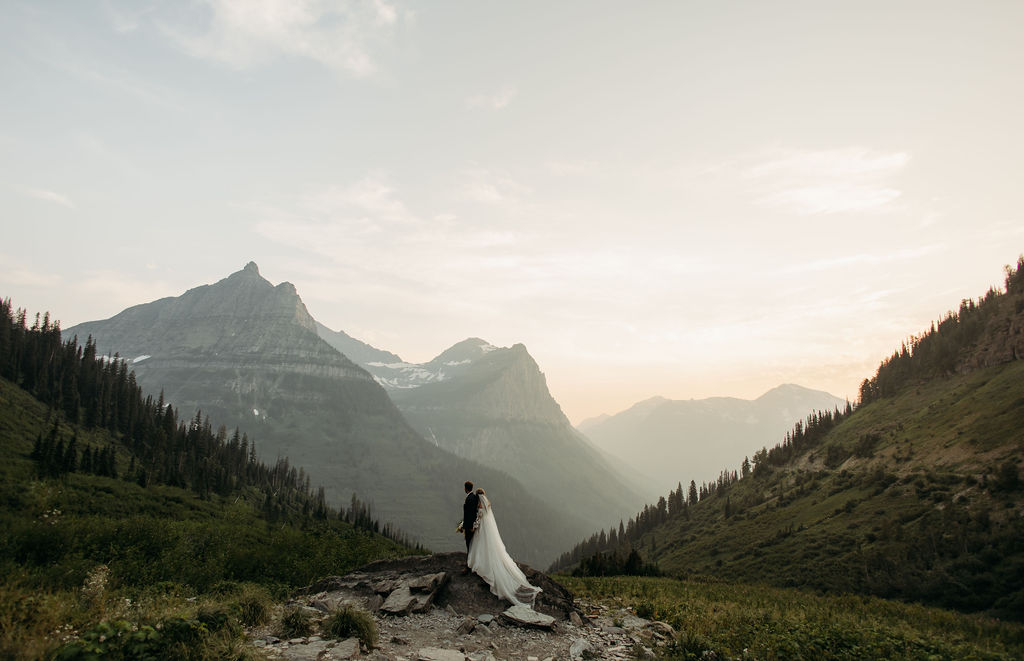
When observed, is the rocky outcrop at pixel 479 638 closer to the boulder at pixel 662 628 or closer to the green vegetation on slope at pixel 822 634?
the boulder at pixel 662 628

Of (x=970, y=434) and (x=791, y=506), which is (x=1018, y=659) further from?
(x=791, y=506)

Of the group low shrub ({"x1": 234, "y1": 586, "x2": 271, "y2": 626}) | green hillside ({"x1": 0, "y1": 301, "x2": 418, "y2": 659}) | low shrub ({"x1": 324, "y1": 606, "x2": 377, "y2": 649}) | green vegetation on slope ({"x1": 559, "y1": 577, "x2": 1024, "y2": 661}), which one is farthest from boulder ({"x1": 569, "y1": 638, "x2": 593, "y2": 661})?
low shrub ({"x1": 234, "y1": 586, "x2": 271, "y2": 626})

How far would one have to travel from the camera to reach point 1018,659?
13719 millimetres

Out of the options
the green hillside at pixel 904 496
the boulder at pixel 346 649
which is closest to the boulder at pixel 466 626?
the boulder at pixel 346 649

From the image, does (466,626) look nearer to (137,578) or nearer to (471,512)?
(471,512)

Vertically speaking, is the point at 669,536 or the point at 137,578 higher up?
the point at 137,578

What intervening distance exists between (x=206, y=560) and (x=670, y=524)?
16235 centimetres

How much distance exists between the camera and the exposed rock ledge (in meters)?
18.8

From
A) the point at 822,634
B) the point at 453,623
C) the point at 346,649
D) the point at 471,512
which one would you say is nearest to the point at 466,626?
the point at 453,623

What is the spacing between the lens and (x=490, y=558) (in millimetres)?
20859

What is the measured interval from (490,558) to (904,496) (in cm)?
9012

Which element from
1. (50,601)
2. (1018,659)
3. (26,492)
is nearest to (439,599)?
(50,601)

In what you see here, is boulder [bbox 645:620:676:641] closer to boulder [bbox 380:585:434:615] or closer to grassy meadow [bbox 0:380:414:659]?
boulder [bbox 380:585:434:615]

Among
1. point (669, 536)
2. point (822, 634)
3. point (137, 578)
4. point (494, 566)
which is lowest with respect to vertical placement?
point (669, 536)
